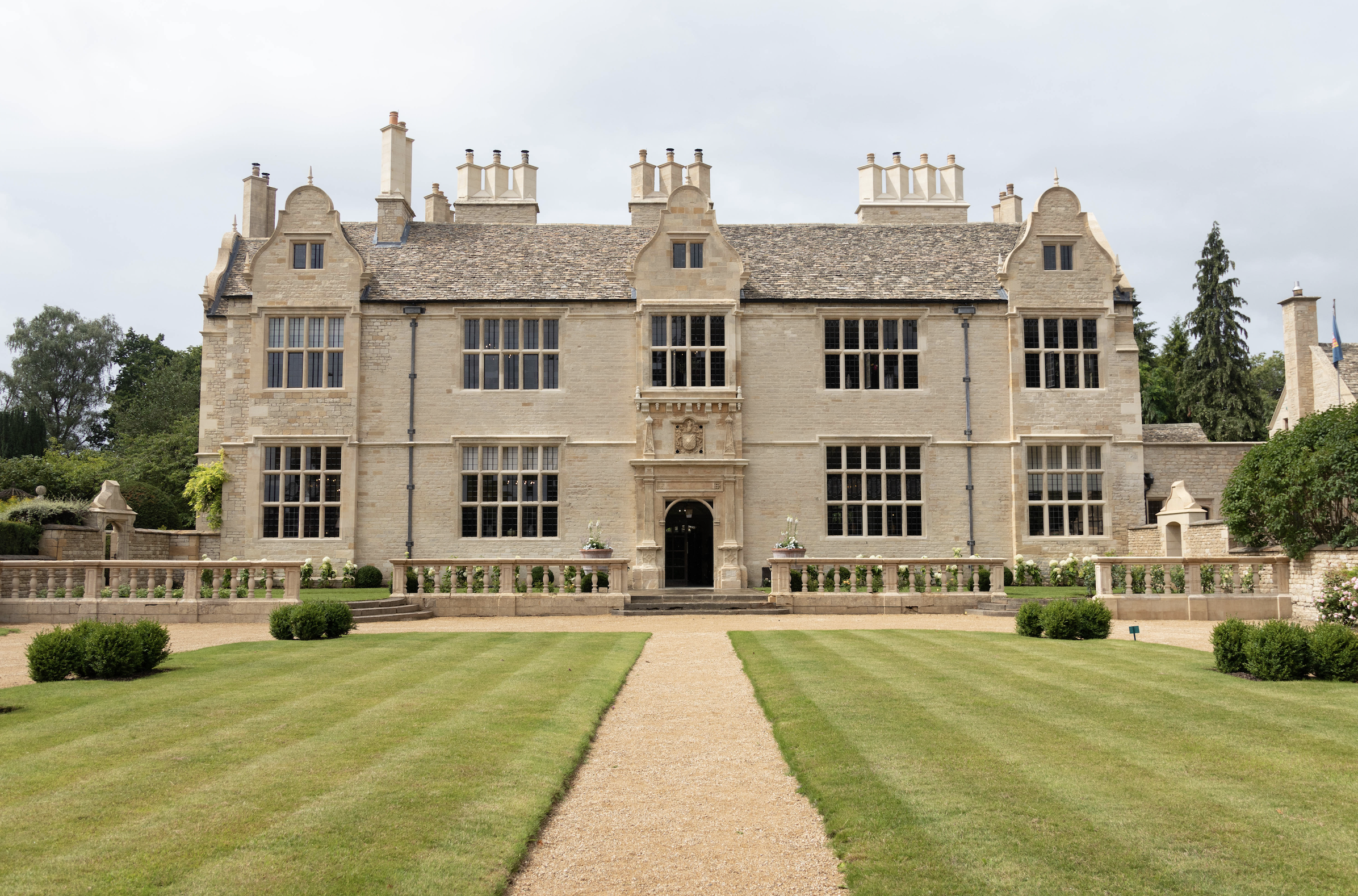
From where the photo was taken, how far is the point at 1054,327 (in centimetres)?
3256

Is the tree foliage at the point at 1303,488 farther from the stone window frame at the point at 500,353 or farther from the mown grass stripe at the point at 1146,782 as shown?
the stone window frame at the point at 500,353

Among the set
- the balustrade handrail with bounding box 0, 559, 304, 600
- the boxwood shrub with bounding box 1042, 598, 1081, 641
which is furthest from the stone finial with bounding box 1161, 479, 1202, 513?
the balustrade handrail with bounding box 0, 559, 304, 600

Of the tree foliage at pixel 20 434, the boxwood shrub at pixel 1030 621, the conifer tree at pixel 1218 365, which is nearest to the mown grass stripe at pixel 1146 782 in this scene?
the boxwood shrub at pixel 1030 621

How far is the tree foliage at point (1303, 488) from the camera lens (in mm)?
20531

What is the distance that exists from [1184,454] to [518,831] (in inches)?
1270

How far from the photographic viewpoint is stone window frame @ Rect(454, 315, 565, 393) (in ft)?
105

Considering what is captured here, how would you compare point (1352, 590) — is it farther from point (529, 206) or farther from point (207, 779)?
point (529, 206)

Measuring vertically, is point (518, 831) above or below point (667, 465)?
below

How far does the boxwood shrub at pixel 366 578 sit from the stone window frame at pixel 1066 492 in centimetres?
1994

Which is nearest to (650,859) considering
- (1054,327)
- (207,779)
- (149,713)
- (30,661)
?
(207,779)

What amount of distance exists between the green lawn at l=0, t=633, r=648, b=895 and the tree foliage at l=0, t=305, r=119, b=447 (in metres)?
65.6

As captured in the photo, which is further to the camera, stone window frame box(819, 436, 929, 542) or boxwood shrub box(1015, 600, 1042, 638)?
stone window frame box(819, 436, 929, 542)

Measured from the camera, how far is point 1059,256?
3259 centimetres

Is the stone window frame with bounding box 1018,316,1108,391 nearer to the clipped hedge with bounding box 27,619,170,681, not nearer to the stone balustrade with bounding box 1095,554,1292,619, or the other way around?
the stone balustrade with bounding box 1095,554,1292,619
